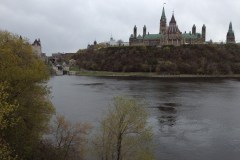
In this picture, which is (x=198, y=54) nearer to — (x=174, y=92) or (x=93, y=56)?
(x=93, y=56)

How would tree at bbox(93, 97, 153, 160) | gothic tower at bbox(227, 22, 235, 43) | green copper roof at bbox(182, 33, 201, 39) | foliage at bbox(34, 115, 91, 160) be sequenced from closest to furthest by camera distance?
foliage at bbox(34, 115, 91, 160)
tree at bbox(93, 97, 153, 160)
green copper roof at bbox(182, 33, 201, 39)
gothic tower at bbox(227, 22, 235, 43)

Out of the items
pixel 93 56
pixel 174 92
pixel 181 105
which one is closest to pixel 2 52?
pixel 181 105

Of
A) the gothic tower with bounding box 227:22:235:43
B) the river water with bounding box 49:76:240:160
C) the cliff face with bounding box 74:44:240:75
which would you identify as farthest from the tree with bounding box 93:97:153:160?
the gothic tower with bounding box 227:22:235:43

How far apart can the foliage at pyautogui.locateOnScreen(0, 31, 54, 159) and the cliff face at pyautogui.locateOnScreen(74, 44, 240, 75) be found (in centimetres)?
11011

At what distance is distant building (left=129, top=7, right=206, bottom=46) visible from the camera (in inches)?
6522

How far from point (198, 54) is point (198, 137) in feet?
Answer: 389

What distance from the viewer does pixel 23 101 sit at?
70.4 ft

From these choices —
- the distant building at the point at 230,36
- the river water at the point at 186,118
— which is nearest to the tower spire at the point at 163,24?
the distant building at the point at 230,36

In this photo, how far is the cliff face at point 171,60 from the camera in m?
135

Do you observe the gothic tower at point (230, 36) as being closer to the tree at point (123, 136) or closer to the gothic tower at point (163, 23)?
the gothic tower at point (163, 23)

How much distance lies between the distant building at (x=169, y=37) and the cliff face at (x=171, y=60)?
11.4 meters

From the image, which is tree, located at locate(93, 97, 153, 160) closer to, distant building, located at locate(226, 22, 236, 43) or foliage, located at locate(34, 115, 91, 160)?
foliage, located at locate(34, 115, 91, 160)

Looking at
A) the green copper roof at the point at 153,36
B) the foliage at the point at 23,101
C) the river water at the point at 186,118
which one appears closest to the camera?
the foliage at the point at 23,101

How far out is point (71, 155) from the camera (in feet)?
83.6
